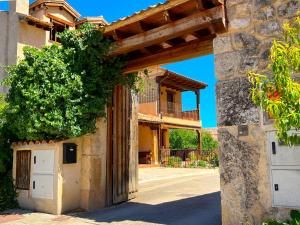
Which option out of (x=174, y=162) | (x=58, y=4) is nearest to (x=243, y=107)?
(x=58, y=4)

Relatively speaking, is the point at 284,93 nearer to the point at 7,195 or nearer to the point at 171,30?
the point at 171,30

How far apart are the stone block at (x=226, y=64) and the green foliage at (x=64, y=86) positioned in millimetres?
3238

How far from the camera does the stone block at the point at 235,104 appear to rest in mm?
5520

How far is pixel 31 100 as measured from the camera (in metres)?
7.84

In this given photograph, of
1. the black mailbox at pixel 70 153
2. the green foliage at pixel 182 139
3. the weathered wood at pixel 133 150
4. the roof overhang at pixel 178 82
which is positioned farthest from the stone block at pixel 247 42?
the green foliage at pixel 182 139

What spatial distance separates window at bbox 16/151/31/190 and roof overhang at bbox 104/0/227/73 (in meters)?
3.86

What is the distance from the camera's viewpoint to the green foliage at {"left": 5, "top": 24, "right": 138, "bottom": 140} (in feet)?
25.4

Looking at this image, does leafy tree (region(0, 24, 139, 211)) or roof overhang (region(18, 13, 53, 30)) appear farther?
roof overhang (region(18, 13, 53, 30))

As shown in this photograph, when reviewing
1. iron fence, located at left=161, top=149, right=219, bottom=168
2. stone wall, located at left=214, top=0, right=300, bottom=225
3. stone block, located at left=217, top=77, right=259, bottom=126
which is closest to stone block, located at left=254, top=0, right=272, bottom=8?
stone wall, located at left=214, top=0, right=300, bottom=225

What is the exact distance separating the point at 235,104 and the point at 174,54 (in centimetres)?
279

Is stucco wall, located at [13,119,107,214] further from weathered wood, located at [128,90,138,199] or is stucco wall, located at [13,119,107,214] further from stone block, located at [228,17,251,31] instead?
stone block, located at [228,17,251,31]

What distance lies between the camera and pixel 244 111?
18.3 feet

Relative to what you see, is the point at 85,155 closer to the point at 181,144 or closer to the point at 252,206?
the point at 252,206

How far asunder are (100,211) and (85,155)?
5.06 ft
